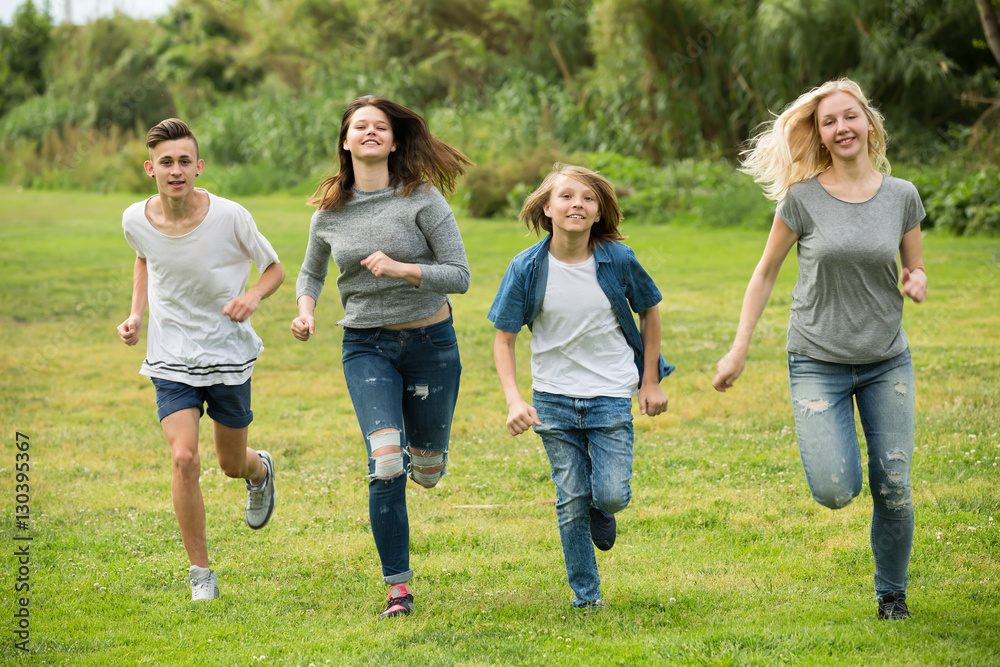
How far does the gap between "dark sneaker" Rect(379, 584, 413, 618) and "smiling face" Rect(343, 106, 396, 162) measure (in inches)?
71.4

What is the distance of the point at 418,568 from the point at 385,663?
1173 millimetres

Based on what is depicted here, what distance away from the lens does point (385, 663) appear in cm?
403

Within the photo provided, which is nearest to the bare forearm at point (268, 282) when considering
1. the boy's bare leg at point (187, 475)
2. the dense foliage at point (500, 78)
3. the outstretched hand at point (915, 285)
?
the boy's bare leg at point (187, 475)

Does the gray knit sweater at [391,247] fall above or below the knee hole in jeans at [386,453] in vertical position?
above

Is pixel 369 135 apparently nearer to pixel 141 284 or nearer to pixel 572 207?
pixel 572 207

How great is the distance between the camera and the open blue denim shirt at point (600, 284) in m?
4.33

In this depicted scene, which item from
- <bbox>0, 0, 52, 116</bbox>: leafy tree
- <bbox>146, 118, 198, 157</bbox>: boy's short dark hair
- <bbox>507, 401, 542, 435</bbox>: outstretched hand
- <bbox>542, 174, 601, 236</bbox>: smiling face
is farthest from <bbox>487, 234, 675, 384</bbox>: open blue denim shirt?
<bbox>0, 0, 52, 116</bbox>: leafy tree

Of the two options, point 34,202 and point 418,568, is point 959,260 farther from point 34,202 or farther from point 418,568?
point 34,202

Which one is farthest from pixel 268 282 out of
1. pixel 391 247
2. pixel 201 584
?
pixel 201 584

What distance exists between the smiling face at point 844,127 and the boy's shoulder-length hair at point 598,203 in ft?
2.79

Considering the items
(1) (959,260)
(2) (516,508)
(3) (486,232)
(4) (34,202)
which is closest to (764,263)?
(2) (516,508)

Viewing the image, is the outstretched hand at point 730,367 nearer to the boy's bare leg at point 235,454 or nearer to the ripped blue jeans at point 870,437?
the ripped blue jeans at point 870,437

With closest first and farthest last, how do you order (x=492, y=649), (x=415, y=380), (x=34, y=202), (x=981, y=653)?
(x=981, y=653), (x=492, y=649), (x=415, y=380), (x=34, y=202)

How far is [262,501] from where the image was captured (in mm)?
5570
